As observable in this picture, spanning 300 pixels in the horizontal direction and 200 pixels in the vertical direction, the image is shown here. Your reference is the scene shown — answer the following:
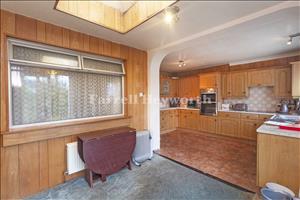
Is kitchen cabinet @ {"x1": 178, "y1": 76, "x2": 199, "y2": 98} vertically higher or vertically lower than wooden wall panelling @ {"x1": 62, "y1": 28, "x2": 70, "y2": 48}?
lower

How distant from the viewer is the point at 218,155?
3.24 m

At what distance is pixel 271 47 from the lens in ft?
10.8

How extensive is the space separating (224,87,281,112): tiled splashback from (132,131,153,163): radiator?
3371 millimetres

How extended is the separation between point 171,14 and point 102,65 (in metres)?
1.52

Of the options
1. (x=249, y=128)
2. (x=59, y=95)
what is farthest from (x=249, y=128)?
→ (x=59, y=95)

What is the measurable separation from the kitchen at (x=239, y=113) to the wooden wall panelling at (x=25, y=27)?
3055mm

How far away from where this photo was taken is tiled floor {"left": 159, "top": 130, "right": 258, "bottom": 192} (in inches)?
94.8

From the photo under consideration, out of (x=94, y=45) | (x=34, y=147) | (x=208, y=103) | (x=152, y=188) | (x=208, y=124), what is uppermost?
(x=94, y=45)

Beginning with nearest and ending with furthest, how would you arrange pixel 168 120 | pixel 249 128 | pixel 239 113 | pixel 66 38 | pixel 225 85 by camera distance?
pixel 66 38, pixel 249 128, pixel 239 113, pixel 225 85, pixel 168 120

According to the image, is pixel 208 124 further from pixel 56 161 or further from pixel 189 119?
pixel 56 161

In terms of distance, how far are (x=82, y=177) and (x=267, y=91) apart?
4893mm

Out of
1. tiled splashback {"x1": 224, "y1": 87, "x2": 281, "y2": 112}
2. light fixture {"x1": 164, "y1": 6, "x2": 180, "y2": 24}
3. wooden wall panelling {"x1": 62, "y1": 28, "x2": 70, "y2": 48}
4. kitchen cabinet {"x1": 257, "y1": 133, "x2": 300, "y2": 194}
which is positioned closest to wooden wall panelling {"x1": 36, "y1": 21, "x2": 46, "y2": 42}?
wooden wall panelling {"x1": 62, "y1": 28, "x2": 70, "y2": 48}

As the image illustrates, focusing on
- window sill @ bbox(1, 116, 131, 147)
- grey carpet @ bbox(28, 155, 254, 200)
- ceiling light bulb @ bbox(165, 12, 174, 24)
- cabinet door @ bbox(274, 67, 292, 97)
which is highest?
ceiling light bulb @ bbox(165, 12, 174, 24)

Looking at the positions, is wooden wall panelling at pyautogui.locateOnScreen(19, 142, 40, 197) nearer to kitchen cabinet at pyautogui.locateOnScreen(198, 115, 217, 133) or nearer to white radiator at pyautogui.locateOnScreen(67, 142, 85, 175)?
white radiator at pyautogui.locateOnScreen(67, 142, 85, 175)
